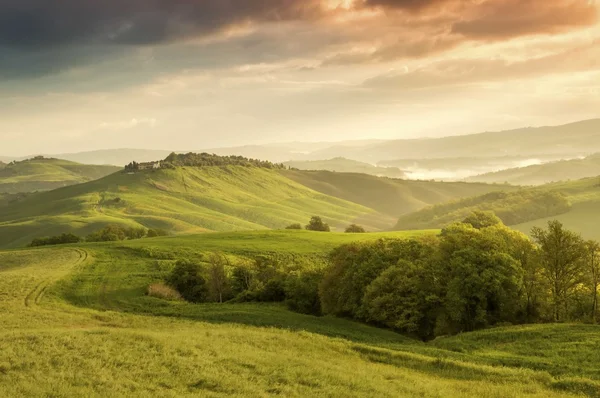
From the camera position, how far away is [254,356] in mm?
34438

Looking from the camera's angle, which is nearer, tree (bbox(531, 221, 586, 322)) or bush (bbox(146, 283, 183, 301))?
tree (bbox(531, 221, 586, 322))

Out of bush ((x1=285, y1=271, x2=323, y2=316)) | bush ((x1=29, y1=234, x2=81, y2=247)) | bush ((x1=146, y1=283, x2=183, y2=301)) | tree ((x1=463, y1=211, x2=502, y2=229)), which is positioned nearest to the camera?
bush ((x1=285, y1=271, x2=323, y2=316))

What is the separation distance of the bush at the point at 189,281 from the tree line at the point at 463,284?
663 inches

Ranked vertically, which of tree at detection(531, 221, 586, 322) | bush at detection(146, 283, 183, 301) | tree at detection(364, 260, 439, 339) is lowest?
bush at detection(146, 283, 183, 301)

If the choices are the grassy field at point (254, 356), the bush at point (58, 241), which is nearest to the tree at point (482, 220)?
the grassy field at point (254, 356)

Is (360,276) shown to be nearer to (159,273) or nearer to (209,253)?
(159,273)

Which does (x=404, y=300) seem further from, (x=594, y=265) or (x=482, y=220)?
(x=482, y=220)

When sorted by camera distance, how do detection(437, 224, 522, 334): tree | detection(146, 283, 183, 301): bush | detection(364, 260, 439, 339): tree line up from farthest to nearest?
detection(146, 283, 183, 301): bush, detection(364, 260, 439, 339): tree, detection(437, 224, 522, 334): tree

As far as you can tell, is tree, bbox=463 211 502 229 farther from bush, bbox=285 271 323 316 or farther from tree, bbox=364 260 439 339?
tree, bbox=364 260 439 339

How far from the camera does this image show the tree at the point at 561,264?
54812 mm

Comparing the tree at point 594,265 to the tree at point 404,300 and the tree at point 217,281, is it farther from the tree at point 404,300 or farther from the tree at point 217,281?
the tree at point 217,281

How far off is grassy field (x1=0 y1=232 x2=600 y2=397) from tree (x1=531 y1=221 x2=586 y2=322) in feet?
34.2

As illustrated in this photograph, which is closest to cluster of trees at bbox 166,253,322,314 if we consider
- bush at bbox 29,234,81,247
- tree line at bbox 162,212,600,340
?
tree line at bbox 162,212,600,340

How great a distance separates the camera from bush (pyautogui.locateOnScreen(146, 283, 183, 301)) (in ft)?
229
